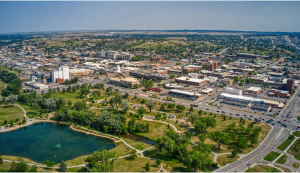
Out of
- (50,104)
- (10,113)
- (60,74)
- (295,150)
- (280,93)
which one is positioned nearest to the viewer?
(295,150)

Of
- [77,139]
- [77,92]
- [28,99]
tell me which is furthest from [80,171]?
[77,92]

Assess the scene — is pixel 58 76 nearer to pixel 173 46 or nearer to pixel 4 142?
pixel 4 142

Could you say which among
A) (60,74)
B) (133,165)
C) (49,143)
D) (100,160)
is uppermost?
(60,74)

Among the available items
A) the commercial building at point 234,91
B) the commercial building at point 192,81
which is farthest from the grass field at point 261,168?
the commercial building at point 192,81

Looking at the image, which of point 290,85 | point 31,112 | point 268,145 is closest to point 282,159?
point 268,145

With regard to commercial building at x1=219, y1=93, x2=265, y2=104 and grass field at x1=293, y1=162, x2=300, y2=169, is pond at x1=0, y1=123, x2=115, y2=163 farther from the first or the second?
commercial building at x1=219, y1=93, x2=265, y2=104

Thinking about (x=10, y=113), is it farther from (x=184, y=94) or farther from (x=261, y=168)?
(x=261, y=168)

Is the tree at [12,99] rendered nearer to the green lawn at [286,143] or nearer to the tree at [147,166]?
the tree at [147,166]
